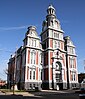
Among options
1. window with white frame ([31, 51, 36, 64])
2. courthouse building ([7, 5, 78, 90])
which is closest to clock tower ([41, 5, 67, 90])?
courthouse building ([7, 5, 78, 90])

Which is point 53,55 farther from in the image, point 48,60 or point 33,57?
point 33,57

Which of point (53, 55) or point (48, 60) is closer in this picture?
point (48, 60)

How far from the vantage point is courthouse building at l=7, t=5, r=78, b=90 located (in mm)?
53594

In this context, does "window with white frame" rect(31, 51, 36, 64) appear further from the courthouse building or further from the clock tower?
the clock tower

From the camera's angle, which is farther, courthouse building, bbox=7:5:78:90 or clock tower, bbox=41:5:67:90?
clock tower, bbox=41:5:67:90

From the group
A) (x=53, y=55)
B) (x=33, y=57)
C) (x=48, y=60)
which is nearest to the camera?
(x=33, y=57)

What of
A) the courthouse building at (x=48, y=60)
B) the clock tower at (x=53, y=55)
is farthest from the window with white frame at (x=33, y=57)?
the clock tower at (x=53, y=55)

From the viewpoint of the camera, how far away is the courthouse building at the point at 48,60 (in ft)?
176

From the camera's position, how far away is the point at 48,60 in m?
56.7

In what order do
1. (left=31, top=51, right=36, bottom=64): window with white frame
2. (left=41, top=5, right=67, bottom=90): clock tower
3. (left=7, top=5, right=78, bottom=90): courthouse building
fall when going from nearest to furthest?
(left=7, top=5, right=78, bottom=90): courthouse building, (left=31, top=51, right=36, bottom=64): window with white frame, (left=41, top=5, right=67, bottom=90): clock tower

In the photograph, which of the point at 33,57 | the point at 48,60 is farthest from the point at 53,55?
the point at 33,57

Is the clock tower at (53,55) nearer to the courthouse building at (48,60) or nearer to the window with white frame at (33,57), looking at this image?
the courthouse building at (48,60)

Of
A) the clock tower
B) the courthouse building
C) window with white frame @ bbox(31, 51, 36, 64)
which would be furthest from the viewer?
the clock tower

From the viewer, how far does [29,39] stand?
56156mm
